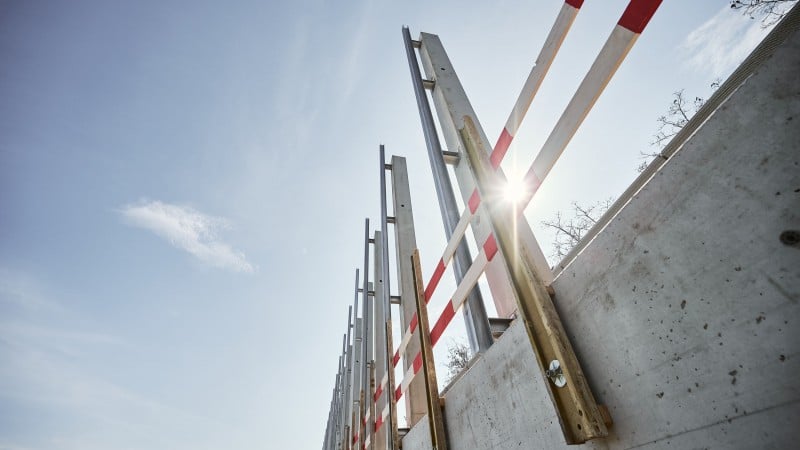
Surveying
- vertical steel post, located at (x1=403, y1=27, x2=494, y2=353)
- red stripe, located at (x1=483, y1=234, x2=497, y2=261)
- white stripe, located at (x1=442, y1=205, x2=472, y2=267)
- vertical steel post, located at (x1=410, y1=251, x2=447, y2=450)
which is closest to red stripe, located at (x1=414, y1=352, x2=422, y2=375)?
vertical steel post, located at (x1=410, y1=251, x2=447, y2=450)

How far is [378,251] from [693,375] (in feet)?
22.9

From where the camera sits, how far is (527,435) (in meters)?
1.50

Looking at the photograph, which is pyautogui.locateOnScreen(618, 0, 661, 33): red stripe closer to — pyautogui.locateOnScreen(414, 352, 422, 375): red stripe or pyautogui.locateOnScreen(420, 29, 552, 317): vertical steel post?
pyautogui.locateOnScreen(420, 29, 552, 317): vertical steel post

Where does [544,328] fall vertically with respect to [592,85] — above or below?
below

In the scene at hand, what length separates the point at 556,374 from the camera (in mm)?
1250

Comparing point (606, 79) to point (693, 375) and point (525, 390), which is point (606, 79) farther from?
point (525, 390)

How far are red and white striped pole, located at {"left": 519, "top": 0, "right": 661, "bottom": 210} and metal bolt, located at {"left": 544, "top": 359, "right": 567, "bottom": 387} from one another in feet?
2.41

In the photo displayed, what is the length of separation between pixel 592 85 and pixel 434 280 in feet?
6.40

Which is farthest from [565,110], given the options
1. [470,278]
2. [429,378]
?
[429,378]

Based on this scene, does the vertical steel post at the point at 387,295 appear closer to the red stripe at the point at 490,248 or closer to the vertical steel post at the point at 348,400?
the red stripe at the point at 490,248

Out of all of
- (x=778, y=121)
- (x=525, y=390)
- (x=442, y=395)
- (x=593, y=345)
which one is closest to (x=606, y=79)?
(x=778, y=121)

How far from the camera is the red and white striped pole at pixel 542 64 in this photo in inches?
64.7

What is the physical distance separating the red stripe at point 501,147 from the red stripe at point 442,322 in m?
1.02

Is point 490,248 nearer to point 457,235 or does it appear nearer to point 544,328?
point 457,235
